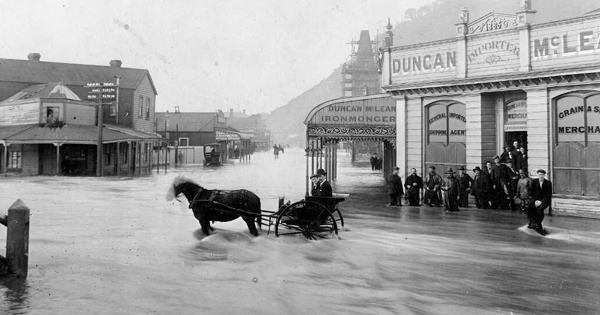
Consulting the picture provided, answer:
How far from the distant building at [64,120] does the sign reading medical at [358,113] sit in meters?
18.8

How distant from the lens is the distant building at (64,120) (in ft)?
110

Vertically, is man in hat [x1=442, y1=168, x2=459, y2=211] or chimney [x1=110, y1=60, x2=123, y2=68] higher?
chimney [x1=110, y1=60, x2=123, y2=68]

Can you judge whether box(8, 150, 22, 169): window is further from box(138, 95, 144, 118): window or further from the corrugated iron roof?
box(138, 95, 144, 118): window

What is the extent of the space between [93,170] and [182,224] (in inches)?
1029

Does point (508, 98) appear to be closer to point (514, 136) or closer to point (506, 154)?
point (514, 136)

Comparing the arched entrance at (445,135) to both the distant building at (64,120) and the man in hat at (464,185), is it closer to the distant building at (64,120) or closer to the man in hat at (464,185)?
the man in hat at (464,185)

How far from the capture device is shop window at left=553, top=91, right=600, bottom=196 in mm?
13805

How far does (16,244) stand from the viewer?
7211mm

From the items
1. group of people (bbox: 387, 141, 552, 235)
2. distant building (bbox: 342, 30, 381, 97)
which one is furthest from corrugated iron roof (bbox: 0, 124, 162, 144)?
distant building (bbox: 342, 30, 381, 97)

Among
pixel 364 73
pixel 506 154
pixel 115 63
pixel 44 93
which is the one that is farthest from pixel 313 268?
pixel 364 73

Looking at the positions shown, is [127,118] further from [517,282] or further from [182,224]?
[517,282]

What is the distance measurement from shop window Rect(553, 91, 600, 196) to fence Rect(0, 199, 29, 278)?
47.0 feet

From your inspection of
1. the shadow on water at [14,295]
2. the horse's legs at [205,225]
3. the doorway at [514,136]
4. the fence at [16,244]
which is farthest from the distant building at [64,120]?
the shadow on water at [14,295]

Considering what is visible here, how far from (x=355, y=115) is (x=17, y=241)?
51.2 feet
